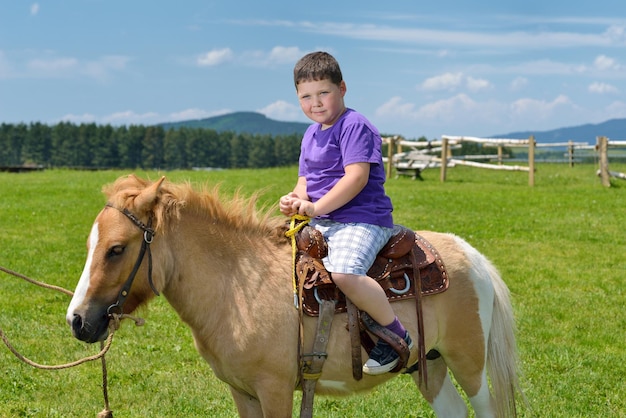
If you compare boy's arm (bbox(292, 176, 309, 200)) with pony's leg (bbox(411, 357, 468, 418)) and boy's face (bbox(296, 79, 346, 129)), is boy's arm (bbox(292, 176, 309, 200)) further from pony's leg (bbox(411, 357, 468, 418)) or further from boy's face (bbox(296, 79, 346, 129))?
pony's leg (bbox(411, 357, 468, 418))

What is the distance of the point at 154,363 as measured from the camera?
711 cm

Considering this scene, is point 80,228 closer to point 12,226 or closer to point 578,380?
point 12,226

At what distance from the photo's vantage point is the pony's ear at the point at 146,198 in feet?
11.9

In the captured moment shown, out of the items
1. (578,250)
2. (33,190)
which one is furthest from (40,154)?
(578,250)

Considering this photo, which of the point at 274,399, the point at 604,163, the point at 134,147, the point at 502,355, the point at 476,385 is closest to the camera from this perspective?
the point at 274,399

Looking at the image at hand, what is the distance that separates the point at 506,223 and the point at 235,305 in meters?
13.3

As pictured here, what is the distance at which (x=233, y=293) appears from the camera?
386 cm

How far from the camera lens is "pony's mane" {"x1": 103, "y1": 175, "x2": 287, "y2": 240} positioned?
3703mm

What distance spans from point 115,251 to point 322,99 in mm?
1456

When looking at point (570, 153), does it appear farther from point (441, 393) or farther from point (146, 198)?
point (146, 198)

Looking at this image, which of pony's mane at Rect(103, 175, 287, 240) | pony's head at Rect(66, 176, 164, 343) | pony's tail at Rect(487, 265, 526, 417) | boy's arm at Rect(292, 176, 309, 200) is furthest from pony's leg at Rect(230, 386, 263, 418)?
pony's tail at Rect(487, 265, 526, 417)

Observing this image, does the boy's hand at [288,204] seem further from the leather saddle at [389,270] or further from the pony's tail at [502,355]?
the pony's tail at [502,355]

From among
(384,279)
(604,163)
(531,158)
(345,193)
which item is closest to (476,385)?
(384,279)

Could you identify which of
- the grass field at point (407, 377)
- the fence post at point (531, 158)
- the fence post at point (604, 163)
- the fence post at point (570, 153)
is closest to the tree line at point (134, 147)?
the fence post at point (570, 153)
